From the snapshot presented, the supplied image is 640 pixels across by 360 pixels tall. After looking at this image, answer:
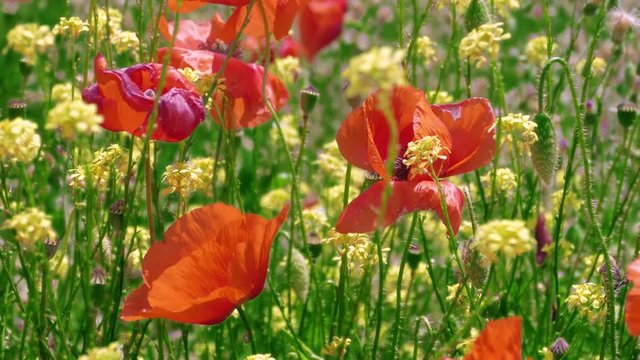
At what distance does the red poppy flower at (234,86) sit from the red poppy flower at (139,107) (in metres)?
0.23

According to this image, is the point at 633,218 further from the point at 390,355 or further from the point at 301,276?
the point at 390,355

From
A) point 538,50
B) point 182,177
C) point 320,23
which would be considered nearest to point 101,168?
point 182,177

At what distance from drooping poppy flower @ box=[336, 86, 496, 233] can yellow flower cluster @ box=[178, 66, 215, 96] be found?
0.30 m

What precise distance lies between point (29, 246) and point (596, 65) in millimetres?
1934

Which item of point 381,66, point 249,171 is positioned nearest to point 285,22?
point 381,66

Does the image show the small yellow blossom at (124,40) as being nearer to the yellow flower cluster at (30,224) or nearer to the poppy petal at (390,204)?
the poppy petal at (390,204)

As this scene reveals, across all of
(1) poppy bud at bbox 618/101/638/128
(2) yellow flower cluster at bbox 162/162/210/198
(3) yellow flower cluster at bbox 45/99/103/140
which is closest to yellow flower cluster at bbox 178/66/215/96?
(2) yellow flower cluster at bbox 162/162/210/198

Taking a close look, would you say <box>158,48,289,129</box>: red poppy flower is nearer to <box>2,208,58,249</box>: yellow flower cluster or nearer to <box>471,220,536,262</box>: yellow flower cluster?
<box>2,208,58,249</box>: yellow flower cluster

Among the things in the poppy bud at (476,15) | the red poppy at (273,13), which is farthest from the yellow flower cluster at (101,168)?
the poppy bud at (476,15)

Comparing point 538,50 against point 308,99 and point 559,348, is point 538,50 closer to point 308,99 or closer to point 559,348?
point 308,99

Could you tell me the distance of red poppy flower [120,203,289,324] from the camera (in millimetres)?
1531

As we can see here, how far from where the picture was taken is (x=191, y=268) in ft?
5.03

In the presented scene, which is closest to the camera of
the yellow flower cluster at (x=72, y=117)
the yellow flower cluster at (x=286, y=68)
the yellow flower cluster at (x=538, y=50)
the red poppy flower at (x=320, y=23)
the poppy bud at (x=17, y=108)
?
the yellow flower cluster at (x=72, y=117)

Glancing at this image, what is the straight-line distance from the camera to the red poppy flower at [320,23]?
379cm
